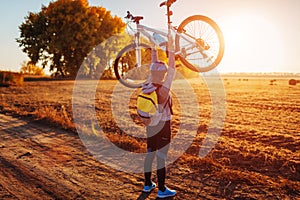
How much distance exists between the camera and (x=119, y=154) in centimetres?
750

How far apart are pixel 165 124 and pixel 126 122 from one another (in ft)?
24.9

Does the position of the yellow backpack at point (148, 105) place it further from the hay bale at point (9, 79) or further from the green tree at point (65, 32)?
the green tree at point (65, 32)

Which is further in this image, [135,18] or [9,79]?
[9,79]

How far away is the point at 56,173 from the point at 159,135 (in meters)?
2.62

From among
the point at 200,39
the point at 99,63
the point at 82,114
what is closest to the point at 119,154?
the point at 200,39

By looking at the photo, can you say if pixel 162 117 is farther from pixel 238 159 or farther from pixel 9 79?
pixel 9 79

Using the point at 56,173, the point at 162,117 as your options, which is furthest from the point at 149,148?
the point at 56,173

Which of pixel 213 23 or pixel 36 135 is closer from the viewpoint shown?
pixel 213 23

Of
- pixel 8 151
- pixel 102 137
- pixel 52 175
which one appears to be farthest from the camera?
pixel 102 137

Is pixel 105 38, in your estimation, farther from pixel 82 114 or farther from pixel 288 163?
pixel 288 163

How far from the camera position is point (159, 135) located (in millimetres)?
4789

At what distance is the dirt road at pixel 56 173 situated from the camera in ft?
16.4

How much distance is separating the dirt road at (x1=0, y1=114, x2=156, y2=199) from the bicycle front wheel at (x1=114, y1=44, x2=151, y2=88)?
86.8 inches

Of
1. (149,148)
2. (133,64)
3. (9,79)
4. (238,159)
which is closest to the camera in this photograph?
(149,148)
